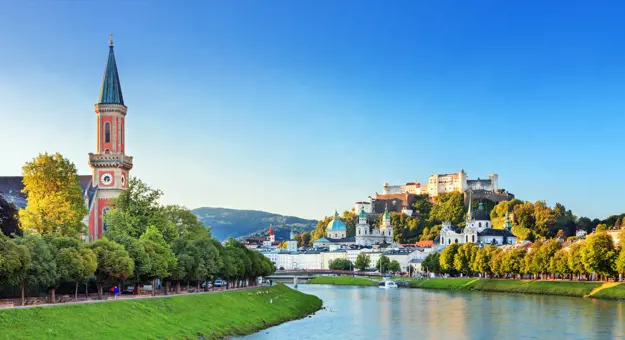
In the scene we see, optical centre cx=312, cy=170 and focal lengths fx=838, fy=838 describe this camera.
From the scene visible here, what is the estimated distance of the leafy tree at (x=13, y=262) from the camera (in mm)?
39750

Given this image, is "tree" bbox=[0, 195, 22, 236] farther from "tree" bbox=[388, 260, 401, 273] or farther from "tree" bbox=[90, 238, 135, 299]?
"tree" bbox=[388, 260, 401, 273]

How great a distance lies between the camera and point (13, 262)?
4000 centimetres

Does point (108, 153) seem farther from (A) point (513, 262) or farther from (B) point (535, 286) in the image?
(A) point (513, 262)

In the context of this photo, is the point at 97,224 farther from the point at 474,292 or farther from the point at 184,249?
the point at 474,292

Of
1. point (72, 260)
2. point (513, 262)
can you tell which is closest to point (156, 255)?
point (72, 260)

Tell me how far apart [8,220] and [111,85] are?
27.6 m

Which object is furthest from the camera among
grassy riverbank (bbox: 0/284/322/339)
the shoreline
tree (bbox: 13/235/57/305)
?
the shoreline

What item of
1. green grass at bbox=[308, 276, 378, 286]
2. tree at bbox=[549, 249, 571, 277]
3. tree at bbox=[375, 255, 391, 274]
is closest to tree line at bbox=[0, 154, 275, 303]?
tree at bbox=[549, 249, 571, 277]

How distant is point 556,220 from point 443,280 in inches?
2496

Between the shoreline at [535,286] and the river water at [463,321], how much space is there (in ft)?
9.74

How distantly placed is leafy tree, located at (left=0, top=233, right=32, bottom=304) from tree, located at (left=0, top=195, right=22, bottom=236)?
1317 cm

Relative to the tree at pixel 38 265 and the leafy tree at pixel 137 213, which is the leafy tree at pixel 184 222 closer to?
the leafy tree at pixel 137 213

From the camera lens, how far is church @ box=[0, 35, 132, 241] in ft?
259

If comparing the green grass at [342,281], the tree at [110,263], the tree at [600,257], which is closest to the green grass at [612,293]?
the tree at [600,257]
